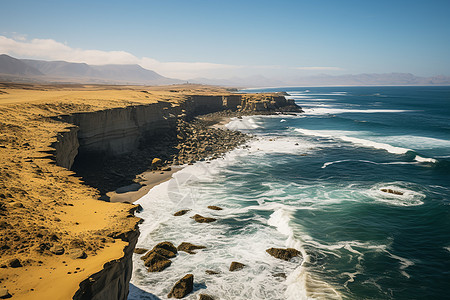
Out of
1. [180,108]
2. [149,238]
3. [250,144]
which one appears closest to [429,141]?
[250,144]

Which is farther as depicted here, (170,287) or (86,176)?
(86,176)

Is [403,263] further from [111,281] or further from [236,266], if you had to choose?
[111,281]

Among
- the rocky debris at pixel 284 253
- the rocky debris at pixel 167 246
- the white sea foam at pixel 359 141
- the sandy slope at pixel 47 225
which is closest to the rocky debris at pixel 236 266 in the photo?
the rocky debris at pixel 284 253

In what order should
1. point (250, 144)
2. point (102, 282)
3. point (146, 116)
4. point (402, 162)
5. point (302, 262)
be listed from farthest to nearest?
point (250, 144) < point (146, 116) < point (402, 162) < point (302, 262) < point (102, 282)

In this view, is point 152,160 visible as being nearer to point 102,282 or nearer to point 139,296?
point 139,296

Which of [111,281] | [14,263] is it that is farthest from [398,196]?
[14,263]

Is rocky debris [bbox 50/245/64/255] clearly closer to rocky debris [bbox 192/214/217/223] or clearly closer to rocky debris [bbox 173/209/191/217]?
rocky debris [bbox 192/214/217/223]

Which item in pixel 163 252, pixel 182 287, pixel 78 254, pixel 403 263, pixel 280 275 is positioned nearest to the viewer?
pixel 78 254

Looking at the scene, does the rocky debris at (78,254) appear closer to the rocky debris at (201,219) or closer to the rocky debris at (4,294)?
the rocky debris at (4,294)
